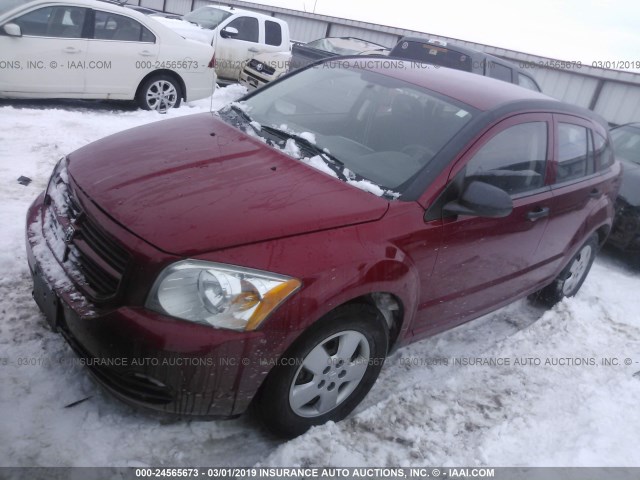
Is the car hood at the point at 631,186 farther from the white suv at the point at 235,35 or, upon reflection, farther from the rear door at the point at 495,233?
the white suv at the point at 235,35

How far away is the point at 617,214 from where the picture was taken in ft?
18.6

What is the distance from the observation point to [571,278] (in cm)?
457

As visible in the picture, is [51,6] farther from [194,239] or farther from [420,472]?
[420,472]

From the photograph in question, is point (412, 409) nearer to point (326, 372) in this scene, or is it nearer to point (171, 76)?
point (326, 372)

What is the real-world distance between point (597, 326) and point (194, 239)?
3.58 metres

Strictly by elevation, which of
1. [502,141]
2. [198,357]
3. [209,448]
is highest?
[502,141]

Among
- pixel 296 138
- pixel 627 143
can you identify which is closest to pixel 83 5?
pixel 296 138

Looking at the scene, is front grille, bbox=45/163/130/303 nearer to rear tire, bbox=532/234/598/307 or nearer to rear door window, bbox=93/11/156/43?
rear tire, bbox=532/234/598/307

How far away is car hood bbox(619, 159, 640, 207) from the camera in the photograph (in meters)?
5.62

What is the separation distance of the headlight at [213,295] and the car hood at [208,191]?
0.09 m

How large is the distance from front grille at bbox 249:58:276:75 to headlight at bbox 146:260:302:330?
880 centimetres

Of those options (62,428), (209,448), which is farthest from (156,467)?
(62,428)

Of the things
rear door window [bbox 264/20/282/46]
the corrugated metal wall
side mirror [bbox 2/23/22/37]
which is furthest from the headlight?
the corrugated metal wall

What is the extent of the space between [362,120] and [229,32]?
805 cm
